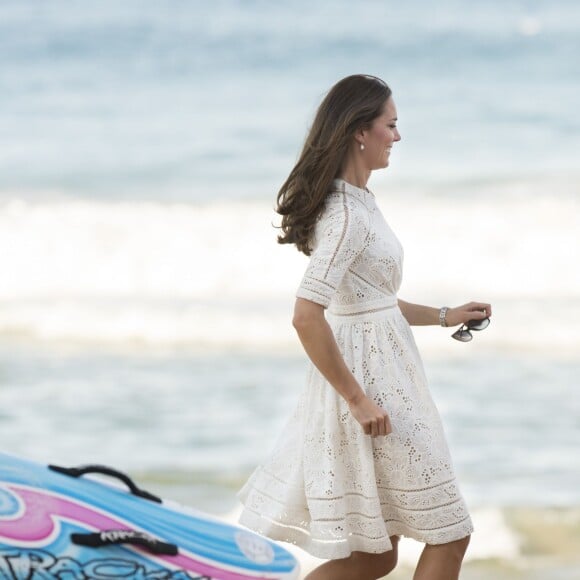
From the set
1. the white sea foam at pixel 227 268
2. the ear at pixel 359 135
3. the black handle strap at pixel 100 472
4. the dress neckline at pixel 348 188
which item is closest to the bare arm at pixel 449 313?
the dress neckline at pixel 348 188

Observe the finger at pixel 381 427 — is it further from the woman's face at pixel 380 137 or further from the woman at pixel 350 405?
the woman's face at pixel 380 137

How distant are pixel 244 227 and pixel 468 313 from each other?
803 cm

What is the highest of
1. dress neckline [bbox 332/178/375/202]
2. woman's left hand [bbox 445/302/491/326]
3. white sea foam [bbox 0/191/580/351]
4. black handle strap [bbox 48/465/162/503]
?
white sea foam [bbox 0/191/580/351]

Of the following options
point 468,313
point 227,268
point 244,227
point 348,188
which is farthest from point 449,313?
point 244,227

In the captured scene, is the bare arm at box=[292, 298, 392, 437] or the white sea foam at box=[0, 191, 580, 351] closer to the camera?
the bare arm at box=[292, 298, 392, 437]

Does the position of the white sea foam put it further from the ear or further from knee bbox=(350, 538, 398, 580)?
the ear

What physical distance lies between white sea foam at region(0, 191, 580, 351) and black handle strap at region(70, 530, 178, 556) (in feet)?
18.0

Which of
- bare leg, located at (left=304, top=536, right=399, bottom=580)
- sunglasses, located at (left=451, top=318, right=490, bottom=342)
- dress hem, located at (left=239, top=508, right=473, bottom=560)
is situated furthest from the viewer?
sunglasses, located at (left=451, top=318, right=490, bottom=342)

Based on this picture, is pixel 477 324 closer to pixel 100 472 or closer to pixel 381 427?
pixel 381 427

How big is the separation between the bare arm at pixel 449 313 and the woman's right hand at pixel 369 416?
445 mm

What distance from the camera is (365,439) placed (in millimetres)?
2881

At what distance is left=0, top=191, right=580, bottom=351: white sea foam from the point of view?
29.2 feet

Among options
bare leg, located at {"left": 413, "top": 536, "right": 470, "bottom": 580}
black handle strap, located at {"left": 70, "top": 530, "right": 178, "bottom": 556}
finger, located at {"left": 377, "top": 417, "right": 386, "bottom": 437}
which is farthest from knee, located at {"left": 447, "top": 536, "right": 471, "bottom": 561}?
black handle strap, located at {"left": 70, "top": 530, "right": 178, "bottom": 556}

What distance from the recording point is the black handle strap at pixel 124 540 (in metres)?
2.76
